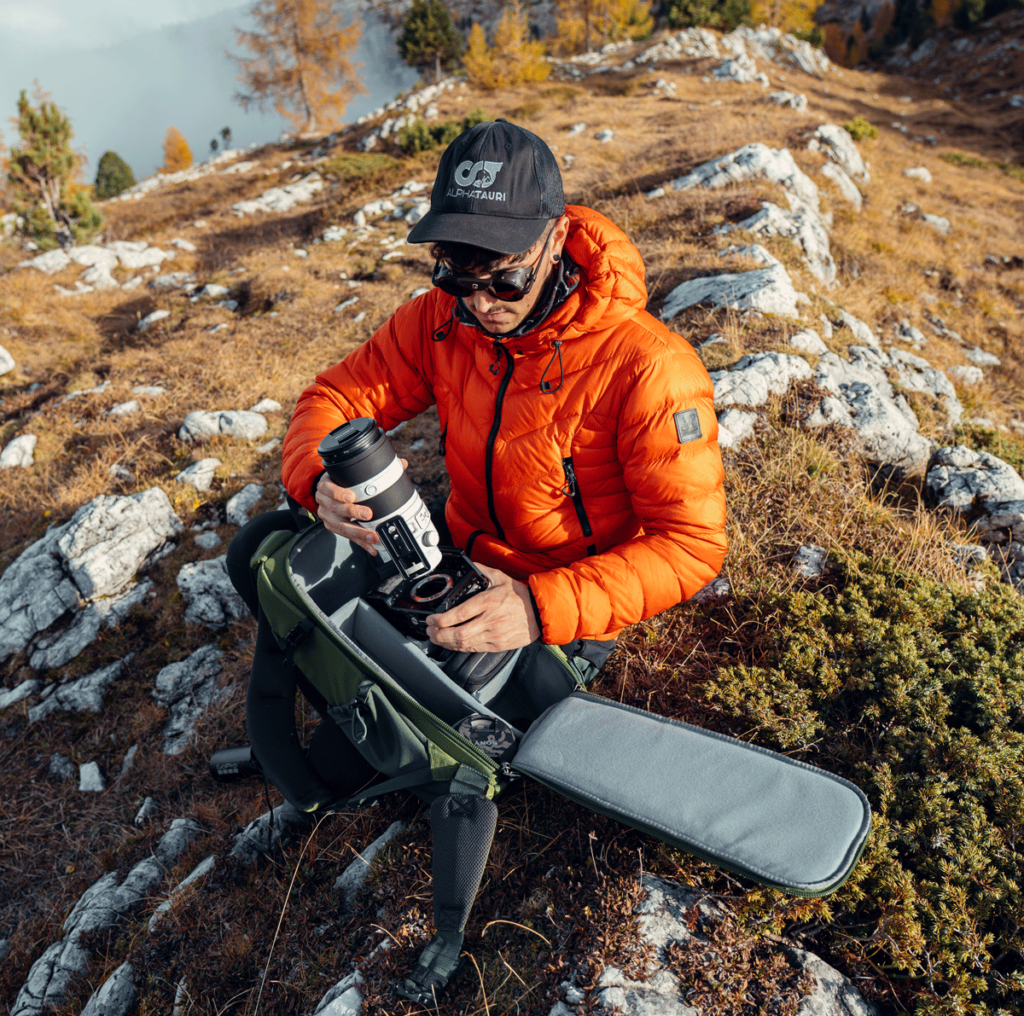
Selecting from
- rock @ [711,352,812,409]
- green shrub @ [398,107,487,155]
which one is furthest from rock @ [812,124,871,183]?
rock @ [711,352,812,409]

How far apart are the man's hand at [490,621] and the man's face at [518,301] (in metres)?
0.95

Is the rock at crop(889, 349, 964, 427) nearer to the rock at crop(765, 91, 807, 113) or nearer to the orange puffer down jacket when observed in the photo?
the orange puffer down jacket

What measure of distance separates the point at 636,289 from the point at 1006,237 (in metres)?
13.8

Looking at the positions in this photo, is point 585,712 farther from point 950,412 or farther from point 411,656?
point 950,412

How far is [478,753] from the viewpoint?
210 centimetres

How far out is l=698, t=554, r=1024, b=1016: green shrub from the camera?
1.80 meters

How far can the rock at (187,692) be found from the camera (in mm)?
3760

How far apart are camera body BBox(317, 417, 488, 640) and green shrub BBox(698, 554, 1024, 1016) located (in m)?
1.33

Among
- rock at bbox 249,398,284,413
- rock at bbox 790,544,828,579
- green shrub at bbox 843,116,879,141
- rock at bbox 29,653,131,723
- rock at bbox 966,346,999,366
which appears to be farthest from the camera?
green shrub at bbox 843,116,879,141

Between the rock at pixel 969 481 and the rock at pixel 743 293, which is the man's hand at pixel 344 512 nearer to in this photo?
the rock at pixel 969 481

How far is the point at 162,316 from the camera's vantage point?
9.91 m

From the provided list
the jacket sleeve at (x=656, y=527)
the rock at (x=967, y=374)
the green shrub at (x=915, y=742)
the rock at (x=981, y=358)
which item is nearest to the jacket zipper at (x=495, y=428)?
the jacket sleeve at (x=656, y=527)

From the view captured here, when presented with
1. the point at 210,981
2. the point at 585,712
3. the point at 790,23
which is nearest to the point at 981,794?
the point at 585,712

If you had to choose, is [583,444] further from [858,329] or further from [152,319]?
[152,319]
